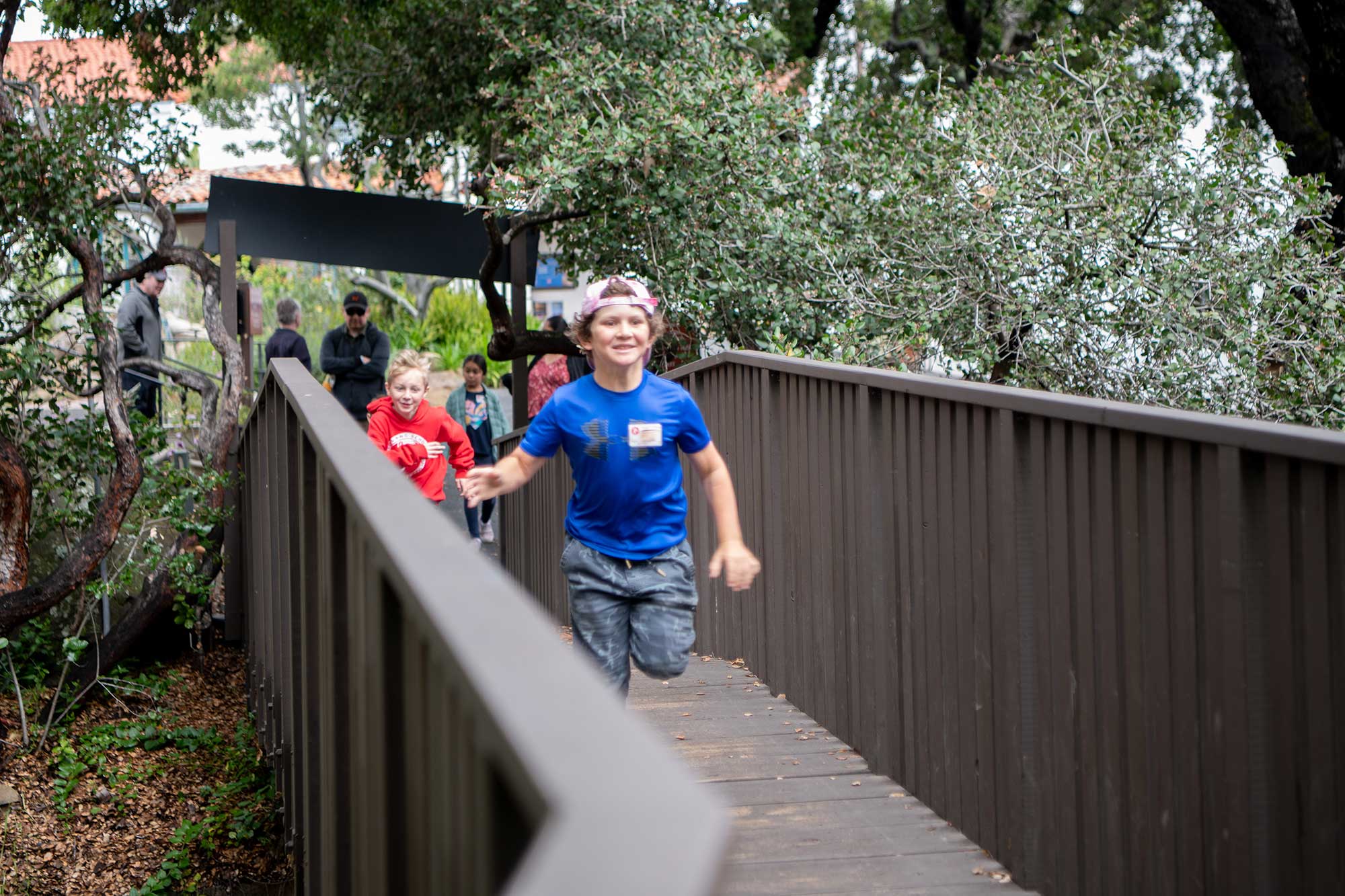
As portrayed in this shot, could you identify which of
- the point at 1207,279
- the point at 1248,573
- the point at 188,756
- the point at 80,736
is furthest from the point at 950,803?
the point at 80,736

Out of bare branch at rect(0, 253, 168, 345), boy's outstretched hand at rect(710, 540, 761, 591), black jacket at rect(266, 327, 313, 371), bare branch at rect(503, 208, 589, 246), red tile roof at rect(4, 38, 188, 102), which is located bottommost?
boy's outstretched hand at rect(710, 540, 761, 591)

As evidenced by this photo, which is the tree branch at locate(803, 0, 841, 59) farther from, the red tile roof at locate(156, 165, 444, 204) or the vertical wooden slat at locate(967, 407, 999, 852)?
the red tile roof at locate(156, 165, 444, 204)

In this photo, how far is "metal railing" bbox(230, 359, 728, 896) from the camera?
2.64 ft

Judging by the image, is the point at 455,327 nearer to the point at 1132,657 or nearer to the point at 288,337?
the point at 288,337

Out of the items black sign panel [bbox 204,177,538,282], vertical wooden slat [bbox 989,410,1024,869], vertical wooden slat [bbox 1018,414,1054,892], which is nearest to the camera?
vertical wooden slat [bbox 1018,414,1054,892]

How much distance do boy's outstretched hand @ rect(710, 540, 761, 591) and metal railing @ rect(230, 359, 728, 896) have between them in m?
1.13

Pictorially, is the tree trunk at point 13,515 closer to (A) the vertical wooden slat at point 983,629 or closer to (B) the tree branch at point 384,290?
(A) the vertical wooden slat at point 983,629

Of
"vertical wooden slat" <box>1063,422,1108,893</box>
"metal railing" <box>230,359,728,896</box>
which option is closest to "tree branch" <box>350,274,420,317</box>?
"metal railing" <box>230,359,728,896</box>

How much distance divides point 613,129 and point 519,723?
28.8ft

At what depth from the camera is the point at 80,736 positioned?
8.36 metres

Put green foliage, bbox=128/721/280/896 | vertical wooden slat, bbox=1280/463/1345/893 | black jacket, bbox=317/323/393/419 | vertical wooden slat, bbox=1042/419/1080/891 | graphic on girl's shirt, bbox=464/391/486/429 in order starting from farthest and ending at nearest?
1. graphic on girl's shirt, bbox=464/391/486/429
2. black jacket, bbox=317/323/393/419
3. green foliage, bbox=128/721/280/896
4. vertical wooden slat, bbox=1042/419/1080/891
5. vertical wooden slat, bbox=1280/463/1345/893

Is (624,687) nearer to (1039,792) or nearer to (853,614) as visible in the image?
(853,614)

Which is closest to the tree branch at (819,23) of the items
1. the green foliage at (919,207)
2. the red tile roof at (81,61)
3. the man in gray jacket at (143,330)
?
the green foliage at (919,207)

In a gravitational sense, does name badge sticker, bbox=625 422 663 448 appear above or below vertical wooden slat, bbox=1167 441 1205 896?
above
